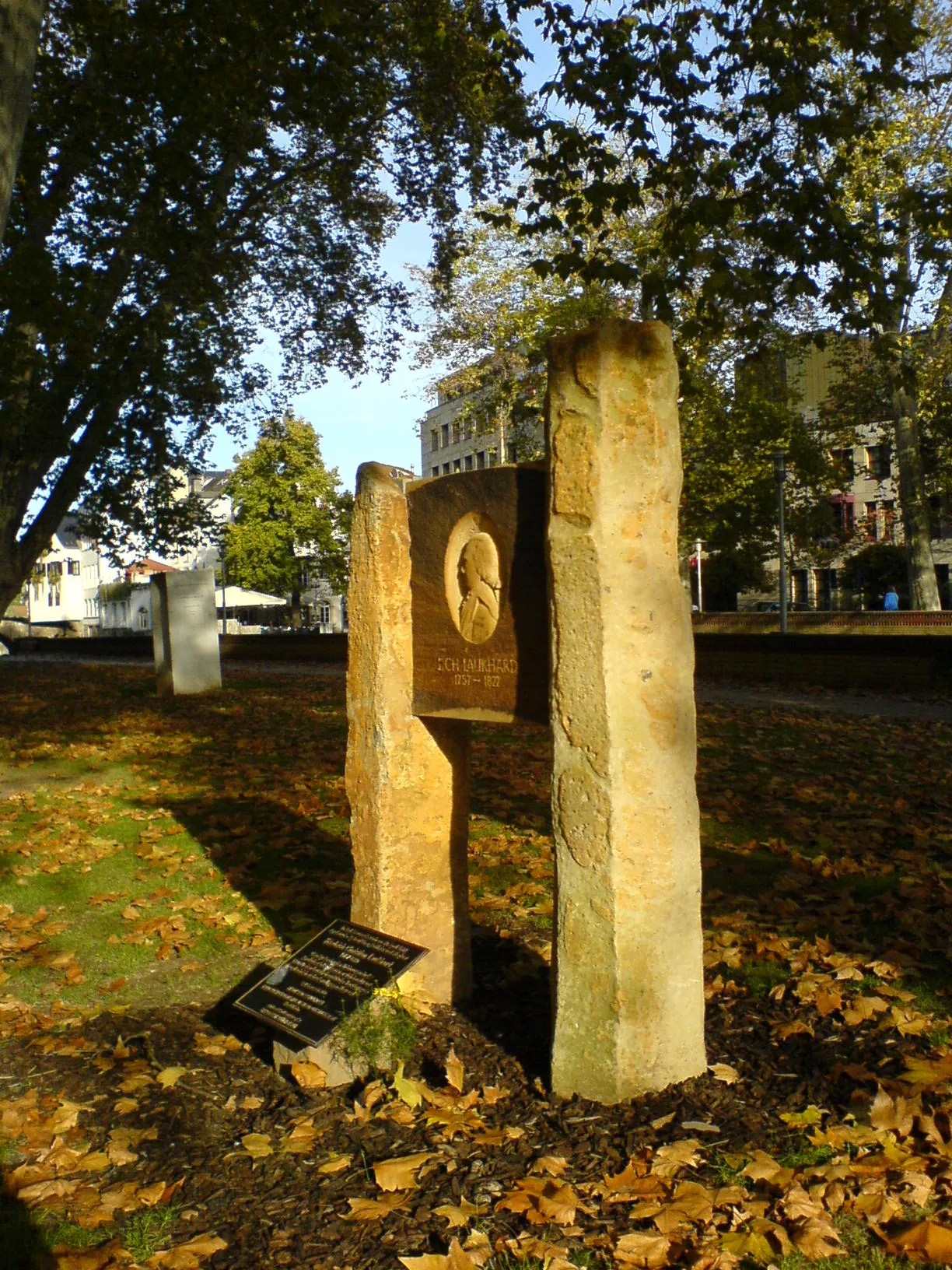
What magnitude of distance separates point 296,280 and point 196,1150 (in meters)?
16.3

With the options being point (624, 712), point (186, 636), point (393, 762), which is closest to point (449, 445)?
point (186, 636)

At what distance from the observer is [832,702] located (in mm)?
14547

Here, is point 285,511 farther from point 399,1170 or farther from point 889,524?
point 399,1170

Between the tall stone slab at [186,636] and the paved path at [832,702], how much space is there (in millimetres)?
7288

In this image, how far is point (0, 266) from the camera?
10.6 m

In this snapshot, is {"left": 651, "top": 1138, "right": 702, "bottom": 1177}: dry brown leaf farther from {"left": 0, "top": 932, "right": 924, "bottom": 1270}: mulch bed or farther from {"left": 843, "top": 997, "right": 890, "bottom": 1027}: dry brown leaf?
{"left": 843, "top": 997, "right": 890, "bottom": 1027}: dry brown leaf

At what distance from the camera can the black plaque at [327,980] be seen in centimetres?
448

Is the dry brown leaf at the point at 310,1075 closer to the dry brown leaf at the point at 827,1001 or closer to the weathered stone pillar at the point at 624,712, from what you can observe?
the weathered stone pillar at the point at 624,712

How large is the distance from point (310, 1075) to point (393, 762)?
126 centimetres

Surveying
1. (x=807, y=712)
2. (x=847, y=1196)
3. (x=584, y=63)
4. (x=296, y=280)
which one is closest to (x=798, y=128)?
(x=584, y=63)

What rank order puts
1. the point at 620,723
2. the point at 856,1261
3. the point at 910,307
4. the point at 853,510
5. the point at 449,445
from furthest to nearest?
the point at 449,445 < the point at 853,510 < the point at 910,307 < the point at 620,723 < the point at 856,1261

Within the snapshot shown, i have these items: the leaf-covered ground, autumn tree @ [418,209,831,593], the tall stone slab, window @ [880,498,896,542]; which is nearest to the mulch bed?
the leaf-covered ground

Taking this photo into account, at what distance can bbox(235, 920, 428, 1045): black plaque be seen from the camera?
4.48 m

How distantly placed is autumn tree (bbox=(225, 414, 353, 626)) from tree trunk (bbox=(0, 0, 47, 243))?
159 ft
